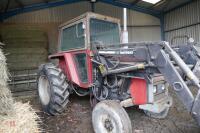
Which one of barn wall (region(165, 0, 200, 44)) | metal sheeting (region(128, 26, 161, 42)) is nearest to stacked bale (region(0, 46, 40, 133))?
barn wall (region(165, 0, 200, 44))

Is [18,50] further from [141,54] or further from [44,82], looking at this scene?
[141,54]

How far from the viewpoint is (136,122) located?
15.5 ft

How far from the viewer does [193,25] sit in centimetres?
1280

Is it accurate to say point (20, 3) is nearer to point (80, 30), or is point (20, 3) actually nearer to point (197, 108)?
point (80, 30)

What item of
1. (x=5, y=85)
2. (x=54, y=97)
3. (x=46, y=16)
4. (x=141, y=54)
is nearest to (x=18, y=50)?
(x=46, y=16)

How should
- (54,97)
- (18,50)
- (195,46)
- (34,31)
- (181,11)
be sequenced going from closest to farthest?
(195,46), (54,97), (18,50), (34,31), (181,11)

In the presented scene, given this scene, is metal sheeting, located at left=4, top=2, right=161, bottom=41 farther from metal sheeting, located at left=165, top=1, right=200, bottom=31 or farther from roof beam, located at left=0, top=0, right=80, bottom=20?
metal sheeting, located at left=165, top=1, right=200, bottom=31

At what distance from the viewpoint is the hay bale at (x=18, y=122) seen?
11.0ft

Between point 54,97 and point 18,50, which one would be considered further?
point 18,50

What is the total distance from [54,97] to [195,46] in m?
2.65

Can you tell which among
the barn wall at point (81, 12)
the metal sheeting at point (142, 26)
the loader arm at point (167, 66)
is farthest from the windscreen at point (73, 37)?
the metal sheeting at point (142, 26)

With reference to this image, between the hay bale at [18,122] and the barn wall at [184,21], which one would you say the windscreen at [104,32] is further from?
the barn wall at [184,21]

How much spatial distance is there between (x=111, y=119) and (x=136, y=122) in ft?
3.98

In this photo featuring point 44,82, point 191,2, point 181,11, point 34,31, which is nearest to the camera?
point 44,82
